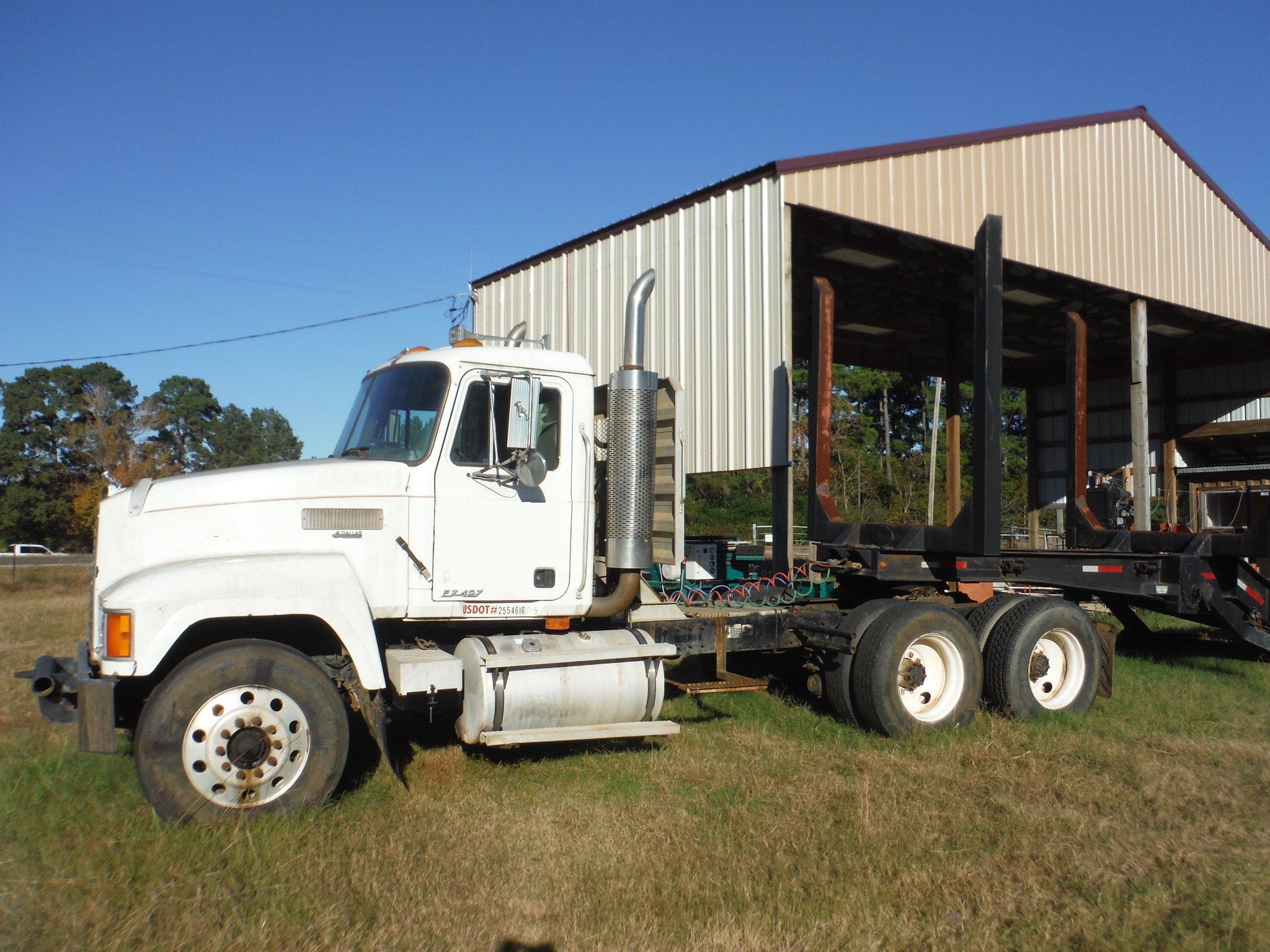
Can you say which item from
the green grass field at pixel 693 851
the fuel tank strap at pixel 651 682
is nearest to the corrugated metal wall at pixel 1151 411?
the green grass field at pixel 693 851

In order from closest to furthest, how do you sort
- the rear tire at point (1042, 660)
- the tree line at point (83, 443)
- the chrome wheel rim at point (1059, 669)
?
the rear tire at point (1042, 660) < the chrome wheel rim at point (1059, 669) < the tree line at point (83, 443)

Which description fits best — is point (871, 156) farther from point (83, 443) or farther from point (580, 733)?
point (83, 443)

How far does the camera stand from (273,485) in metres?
5.95

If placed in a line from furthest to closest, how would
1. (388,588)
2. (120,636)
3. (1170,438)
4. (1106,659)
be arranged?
(1170,438), (1106,659), (388,588), (120,636)

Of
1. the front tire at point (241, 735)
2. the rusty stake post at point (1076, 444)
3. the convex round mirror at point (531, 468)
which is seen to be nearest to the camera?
the front tire at point (241, 735)

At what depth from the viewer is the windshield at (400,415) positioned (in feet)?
20.7

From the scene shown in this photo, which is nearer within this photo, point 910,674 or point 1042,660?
point 910,674

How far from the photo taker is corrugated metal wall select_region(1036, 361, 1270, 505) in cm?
2303

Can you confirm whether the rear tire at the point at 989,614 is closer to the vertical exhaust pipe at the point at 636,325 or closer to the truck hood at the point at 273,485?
the vertical exhaust pipe at the point at 636,325

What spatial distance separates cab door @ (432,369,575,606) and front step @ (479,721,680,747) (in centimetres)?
77

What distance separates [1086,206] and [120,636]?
1448 cm

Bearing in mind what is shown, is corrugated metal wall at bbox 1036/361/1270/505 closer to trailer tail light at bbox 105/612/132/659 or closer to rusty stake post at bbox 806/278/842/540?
rusty stake post at bbox 806/278/842/540

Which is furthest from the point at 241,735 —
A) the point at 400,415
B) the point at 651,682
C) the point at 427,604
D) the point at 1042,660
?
the point at 1042,660

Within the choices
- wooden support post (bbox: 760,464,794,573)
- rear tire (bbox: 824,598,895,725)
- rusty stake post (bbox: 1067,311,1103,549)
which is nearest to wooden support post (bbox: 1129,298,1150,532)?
rusty stake post (bbox: 1067,311,1103,549)
